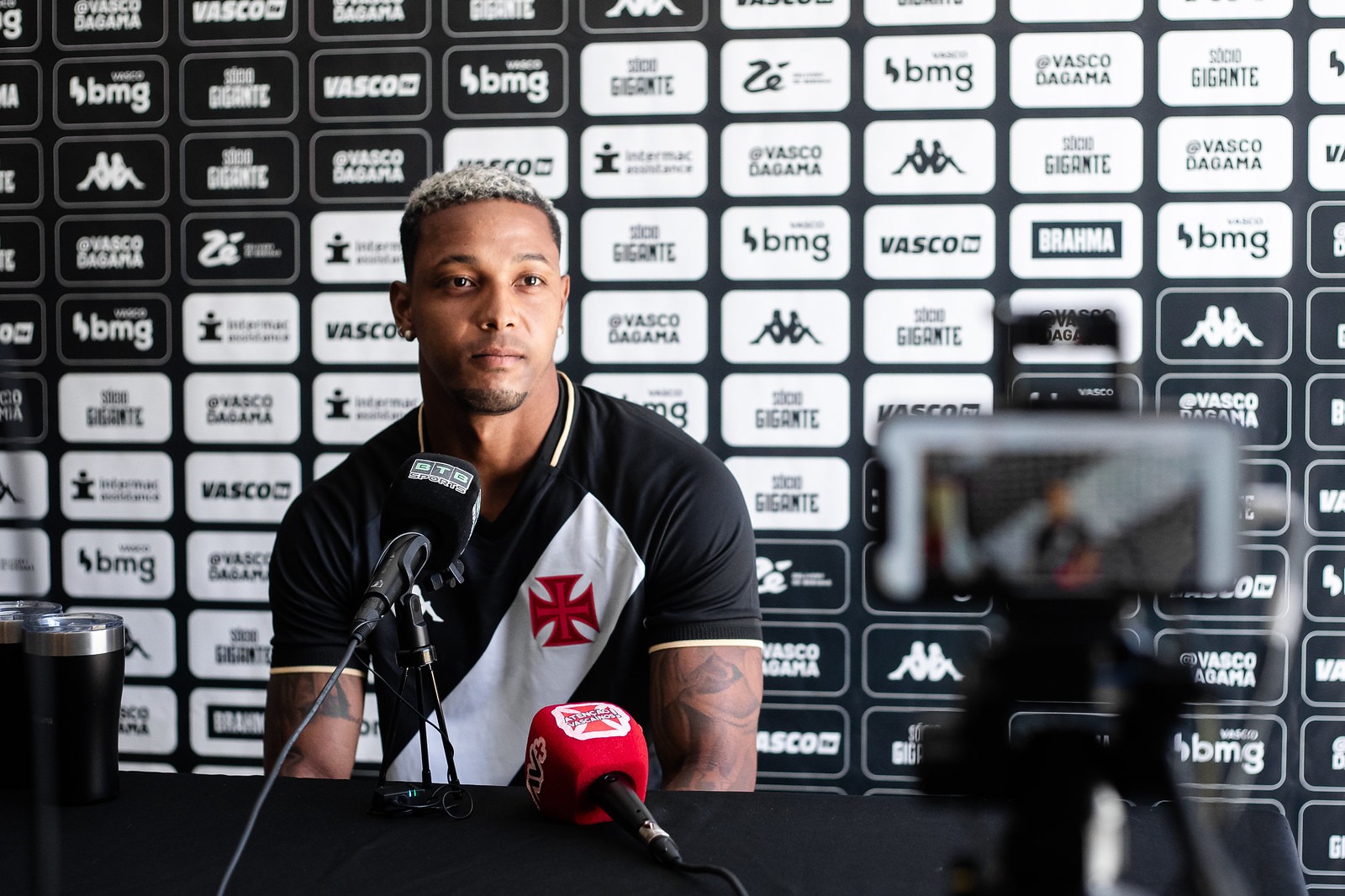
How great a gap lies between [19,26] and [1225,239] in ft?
7.51

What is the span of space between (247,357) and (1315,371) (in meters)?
1.92

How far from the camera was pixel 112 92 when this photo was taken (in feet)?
6.32

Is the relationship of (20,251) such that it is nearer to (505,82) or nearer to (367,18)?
(367,18)

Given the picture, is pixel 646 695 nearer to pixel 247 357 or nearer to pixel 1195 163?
pixel 247 357

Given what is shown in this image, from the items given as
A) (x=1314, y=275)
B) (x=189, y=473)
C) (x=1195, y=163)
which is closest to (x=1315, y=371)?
(x=1314, y=275)

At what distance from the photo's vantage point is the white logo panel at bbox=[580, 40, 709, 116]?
5.84ft

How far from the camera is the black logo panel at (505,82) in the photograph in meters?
1.81

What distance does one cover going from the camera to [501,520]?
1.30m

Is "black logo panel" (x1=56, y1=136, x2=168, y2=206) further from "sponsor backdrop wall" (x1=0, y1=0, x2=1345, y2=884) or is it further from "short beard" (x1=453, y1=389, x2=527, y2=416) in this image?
"short beard" (x1=453, y1=389, x2=527, y2=416)

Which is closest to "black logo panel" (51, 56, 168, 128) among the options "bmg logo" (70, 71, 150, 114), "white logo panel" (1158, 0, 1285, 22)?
"bmg logo" (70, 71, 150, 114)

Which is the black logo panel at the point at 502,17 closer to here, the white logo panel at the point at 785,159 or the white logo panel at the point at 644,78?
the white logo panel at the point at 644,78

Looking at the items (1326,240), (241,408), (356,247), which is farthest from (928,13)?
(241,408)

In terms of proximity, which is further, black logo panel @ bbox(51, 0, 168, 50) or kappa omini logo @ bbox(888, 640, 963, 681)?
black logo panel @ bbox(51, 0, 168, 50)

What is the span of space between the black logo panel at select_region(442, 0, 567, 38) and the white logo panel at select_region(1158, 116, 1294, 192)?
109cm
